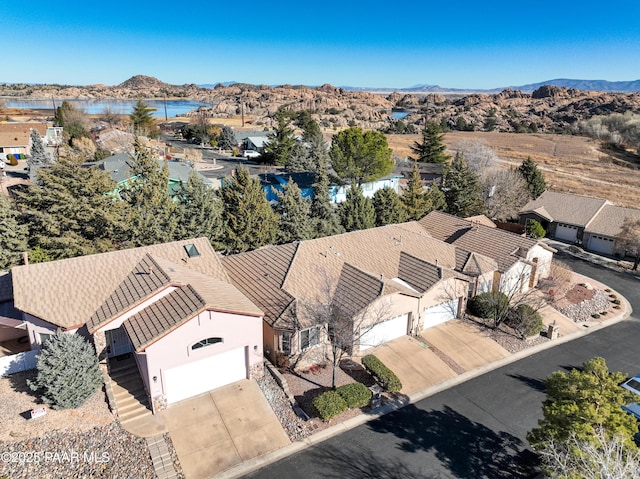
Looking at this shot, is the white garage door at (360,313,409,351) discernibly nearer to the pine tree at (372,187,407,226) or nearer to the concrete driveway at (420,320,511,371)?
the concrete driveway at (420,320,511,371)

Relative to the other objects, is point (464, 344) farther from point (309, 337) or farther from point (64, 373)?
point (64, 373)

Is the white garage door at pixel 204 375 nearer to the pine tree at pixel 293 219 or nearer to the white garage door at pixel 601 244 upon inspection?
the pine tree at pixel 293 219

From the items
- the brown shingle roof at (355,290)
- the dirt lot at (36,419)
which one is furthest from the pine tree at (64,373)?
the brown shingle roof at (355,290)

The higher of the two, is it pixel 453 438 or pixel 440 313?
pixel 440 313

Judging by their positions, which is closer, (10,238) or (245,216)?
(10,238)

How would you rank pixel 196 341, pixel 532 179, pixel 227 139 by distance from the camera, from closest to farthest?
pixel 196 341
pixel 532 179
pixel 227 139

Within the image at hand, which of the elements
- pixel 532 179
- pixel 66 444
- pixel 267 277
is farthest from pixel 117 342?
pixel 532 179
